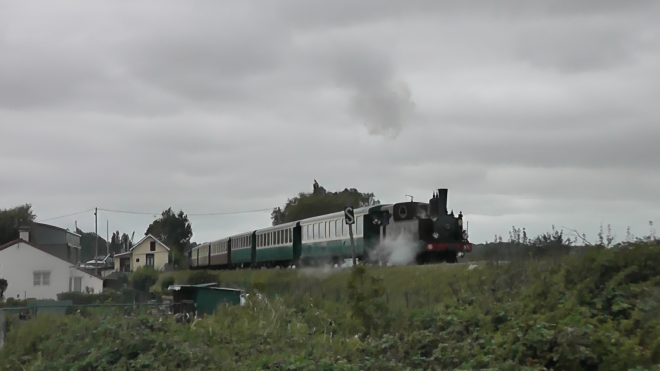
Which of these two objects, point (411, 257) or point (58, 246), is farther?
point (58, 246)

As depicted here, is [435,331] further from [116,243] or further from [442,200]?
[116,243]

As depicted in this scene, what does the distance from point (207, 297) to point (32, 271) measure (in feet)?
97.7

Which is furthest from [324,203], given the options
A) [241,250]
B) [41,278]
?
[41,278]

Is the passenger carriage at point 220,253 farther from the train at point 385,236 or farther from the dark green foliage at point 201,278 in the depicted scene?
the train at point 385,236

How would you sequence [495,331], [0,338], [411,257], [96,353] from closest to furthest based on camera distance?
[495,331], [96,353], [0,338], [411,257]

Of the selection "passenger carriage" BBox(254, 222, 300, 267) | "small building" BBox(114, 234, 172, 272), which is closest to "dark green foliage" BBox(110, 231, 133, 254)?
"small building" BBox(114, 234, 172, 272)

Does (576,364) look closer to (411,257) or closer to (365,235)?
(411,257)

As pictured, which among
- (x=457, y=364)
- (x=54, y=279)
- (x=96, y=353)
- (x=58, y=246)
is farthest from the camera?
(x=58, y=246)

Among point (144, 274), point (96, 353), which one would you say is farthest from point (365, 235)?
point (144, 274)

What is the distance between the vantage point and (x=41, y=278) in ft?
157

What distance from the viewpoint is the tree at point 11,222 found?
76.8m

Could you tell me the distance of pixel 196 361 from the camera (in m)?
12.1

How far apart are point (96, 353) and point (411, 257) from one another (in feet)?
51.3

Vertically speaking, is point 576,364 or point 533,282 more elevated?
point 533,282
